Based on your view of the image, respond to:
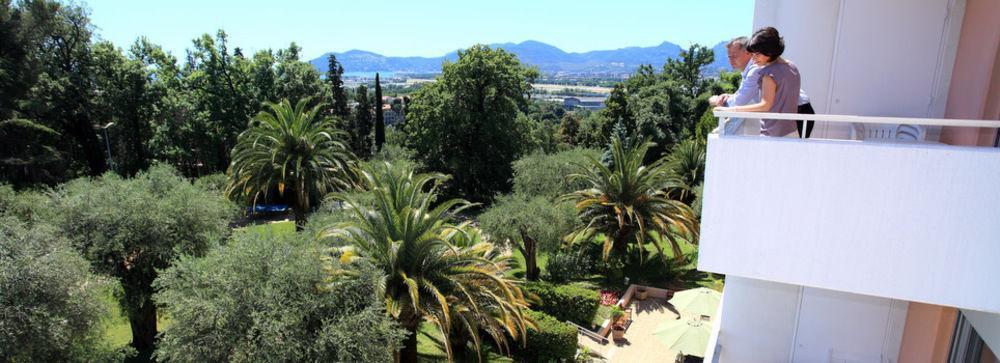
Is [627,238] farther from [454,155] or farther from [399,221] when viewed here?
[454,155]

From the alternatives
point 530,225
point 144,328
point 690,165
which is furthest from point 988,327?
point 690,165

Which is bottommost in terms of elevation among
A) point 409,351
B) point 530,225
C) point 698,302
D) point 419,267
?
point 409,351

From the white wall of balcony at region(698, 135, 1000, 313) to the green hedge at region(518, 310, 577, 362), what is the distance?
32.6 feet

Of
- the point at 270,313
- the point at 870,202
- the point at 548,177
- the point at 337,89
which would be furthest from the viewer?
the point at 337,89

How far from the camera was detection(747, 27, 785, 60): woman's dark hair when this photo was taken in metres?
4.17

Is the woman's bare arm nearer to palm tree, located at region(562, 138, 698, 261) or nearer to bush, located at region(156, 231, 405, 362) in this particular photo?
bush, located at region(156, 231, 405, 362)

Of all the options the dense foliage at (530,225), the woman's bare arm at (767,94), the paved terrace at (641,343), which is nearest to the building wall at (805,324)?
the woman's bare arm at (767,94)

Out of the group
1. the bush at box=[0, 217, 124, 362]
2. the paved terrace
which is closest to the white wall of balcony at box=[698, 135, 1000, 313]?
the bush at box=[0, 217, 124, 362]

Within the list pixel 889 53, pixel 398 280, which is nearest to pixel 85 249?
pixel 398 280

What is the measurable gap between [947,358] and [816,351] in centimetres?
102

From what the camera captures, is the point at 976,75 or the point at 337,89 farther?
the point at 337,89

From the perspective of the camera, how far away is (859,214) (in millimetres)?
3561

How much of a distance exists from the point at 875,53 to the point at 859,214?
6.32ft

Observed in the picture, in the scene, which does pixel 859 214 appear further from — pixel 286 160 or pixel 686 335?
pixel 286 160
